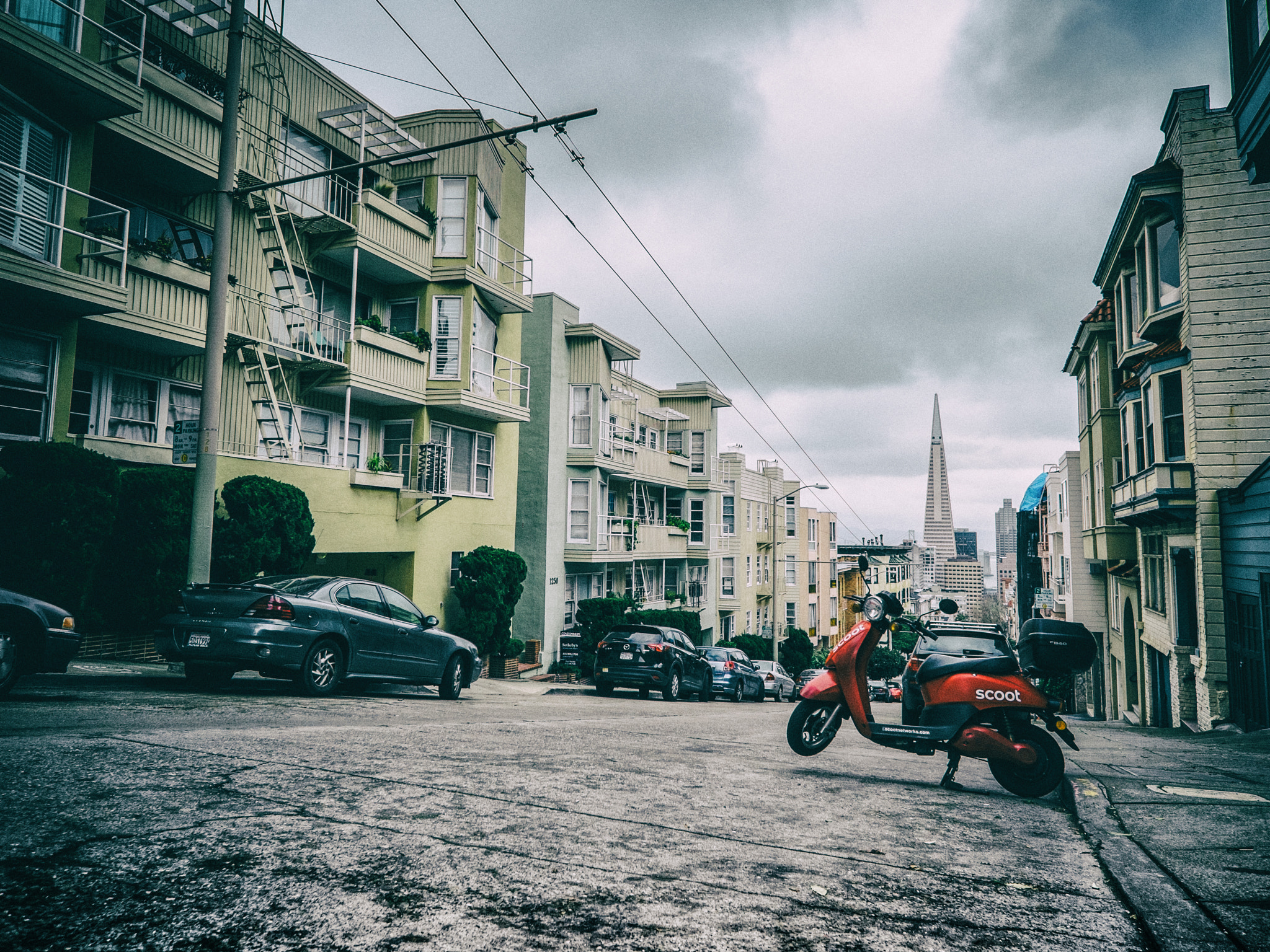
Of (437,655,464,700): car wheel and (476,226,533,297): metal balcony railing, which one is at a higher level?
(476,226,533,297): metal balcony railing

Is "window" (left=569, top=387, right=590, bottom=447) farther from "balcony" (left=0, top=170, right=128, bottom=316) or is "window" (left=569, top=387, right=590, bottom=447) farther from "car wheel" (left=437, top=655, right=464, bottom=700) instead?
"balcony" (left=0, top=170, right=128, bottom=316)

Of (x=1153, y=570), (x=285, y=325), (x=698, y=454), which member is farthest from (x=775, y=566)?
(x=285, y=325)

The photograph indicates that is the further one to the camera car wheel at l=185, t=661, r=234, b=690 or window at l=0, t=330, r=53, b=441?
window at l=0, t=330, r=53, b=441

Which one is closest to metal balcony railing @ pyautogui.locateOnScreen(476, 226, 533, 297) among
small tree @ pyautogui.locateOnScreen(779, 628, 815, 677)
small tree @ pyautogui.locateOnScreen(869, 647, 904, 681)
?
small tree @ pyautogui.locateOnScreen(779, 628, 815, 677)

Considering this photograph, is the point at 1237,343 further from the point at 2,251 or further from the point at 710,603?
the point at 710,603

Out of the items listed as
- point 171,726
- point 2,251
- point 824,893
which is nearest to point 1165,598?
point 824,893

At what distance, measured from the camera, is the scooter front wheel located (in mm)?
7258

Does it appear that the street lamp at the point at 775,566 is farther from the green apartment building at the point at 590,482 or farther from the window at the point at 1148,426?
the window at the point at 1148,426

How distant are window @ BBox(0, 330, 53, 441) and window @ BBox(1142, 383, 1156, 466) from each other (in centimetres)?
2171

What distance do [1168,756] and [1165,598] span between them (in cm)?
1251

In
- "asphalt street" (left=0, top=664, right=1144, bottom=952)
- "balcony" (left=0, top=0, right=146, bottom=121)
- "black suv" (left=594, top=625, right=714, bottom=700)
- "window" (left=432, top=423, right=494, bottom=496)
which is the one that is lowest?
"black suv" (left=594, top=625, right=714, bottom=700)

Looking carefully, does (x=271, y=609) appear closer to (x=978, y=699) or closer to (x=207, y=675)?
(x=207, y=675)

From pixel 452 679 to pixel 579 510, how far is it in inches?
629

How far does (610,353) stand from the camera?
30.3 meters
